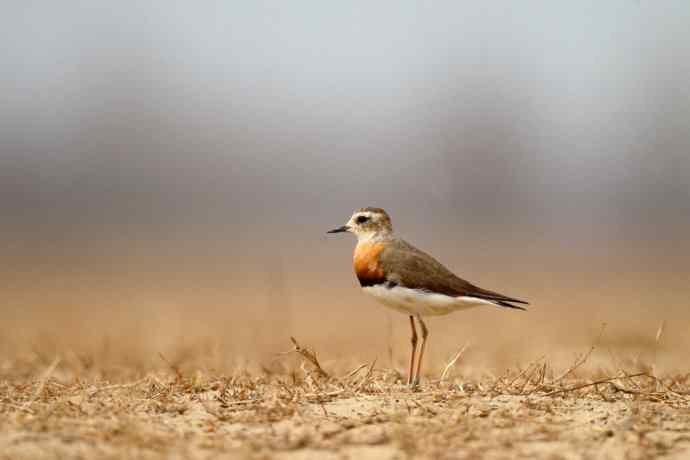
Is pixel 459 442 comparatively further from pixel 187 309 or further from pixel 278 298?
pixel 278 298

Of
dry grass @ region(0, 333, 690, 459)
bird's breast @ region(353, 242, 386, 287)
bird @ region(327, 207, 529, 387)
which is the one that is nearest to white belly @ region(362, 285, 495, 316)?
bird @ region(327, 207, 529, 387)

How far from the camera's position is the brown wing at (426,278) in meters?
6.12

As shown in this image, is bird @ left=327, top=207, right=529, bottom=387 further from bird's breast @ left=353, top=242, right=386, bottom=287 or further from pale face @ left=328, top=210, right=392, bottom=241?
pale face @ left=328, top=210, right=392, bottom=241

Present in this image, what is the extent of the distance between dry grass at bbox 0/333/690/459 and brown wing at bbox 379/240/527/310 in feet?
2.10

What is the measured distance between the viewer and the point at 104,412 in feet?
15.5

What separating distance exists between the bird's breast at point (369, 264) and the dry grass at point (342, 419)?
0.81 meters

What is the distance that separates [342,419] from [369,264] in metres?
1.97

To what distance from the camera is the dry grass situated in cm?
415

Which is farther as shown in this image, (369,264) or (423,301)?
(369,264)

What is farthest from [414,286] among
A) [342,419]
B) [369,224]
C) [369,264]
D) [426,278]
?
[342,419]

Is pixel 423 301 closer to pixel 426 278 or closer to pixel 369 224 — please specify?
pixel 426 278

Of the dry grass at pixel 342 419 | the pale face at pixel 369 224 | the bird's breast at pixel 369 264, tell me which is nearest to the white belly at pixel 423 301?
the bird's breast at pixel 369 264

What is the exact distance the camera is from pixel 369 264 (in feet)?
21.1

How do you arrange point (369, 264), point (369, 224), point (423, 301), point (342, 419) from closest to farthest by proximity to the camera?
point (342, 419)
point (423, 301)
point (369, 264)
point (369, 224)
